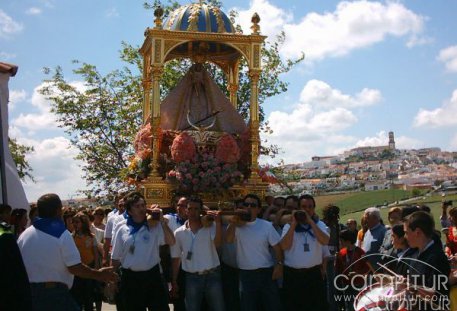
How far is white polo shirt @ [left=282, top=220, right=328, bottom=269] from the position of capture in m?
8.17

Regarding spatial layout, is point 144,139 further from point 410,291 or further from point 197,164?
point 410,291

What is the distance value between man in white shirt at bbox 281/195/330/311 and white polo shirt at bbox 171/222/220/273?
0.99m

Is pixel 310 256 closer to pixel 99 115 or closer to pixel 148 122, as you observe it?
pixel 148 122

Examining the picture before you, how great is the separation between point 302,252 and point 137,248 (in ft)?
7.03

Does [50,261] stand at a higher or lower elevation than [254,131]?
lower

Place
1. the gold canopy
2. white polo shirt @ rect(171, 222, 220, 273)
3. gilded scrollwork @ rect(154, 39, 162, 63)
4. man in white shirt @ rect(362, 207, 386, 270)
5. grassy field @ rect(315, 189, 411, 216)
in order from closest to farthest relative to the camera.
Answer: white polo shirt @ rect(171, 222, 220, 273)
man in white shirt @ rect(362, 207, 386, 270)
the gold canopy
gilded scrollwork @ rect(154, 39, 162, 63)
grassy field @ rect(315, 189, 411, 216)

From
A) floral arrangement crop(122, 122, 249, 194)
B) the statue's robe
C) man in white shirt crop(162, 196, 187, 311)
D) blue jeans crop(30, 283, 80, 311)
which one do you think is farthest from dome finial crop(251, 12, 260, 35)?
blue jeans crop(30, 283, 80, 311)

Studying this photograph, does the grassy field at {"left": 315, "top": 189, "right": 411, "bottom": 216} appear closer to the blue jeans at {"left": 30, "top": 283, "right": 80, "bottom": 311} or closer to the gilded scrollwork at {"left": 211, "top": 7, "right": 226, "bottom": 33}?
the gilded scrollwork at {"left": 211, "top": 7, "right": 226, "bottom": 33}

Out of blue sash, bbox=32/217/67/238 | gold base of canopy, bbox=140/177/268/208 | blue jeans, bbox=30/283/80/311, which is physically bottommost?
blue jeans, bbox=30/283/80/311

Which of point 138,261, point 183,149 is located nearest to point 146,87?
point 183,149

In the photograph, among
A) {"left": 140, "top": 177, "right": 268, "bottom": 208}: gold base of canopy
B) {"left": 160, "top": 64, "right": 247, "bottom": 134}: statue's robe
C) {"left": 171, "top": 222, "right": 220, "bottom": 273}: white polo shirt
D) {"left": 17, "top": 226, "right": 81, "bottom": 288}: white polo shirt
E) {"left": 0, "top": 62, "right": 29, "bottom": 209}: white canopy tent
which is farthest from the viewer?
{"left": 160, "top": 64, "right": 247, "bottom": 134}: statue's robe

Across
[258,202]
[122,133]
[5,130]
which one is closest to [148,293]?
[258,202]

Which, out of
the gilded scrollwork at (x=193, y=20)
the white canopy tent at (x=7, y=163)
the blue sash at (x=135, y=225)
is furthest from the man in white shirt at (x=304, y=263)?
the gilded scrollwork at (x=193, y=20)

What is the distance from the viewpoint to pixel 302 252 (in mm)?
8180
